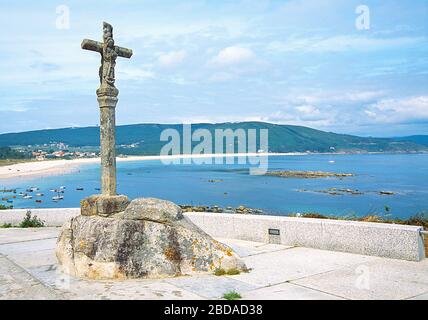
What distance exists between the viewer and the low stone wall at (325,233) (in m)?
8.20

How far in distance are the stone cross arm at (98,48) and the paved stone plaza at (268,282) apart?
4460mm

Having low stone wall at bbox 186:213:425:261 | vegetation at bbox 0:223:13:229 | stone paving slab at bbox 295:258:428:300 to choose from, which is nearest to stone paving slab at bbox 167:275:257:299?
stone paving slab at bbox 295:258:428:300

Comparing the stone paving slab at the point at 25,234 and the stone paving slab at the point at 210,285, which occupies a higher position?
the stone paving slab at the point at 210,285

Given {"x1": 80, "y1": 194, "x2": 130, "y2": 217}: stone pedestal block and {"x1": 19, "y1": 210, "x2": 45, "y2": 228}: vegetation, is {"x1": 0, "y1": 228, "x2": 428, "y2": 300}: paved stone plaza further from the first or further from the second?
{"x1": 19, "y1": 210, "x2": 45, "y2": 228}: vegetation

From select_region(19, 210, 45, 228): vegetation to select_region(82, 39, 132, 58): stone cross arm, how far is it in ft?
23.2

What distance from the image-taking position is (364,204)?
45156 mm

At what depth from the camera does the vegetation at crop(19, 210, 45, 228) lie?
13734 millimetres

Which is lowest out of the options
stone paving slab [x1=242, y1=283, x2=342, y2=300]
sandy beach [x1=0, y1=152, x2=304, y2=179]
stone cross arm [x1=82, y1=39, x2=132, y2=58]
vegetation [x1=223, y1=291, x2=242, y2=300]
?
sandy beach [x1=0, y1=152, x2=304, y2=179]

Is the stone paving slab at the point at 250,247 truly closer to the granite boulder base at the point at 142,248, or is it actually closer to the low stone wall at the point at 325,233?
the low stone wall at the point at 325,233

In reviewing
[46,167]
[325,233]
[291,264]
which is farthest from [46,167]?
[291,264]

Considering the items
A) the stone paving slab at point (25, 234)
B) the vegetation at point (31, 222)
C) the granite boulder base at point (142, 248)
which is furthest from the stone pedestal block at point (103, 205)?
the vegetation at point (31, 222)
